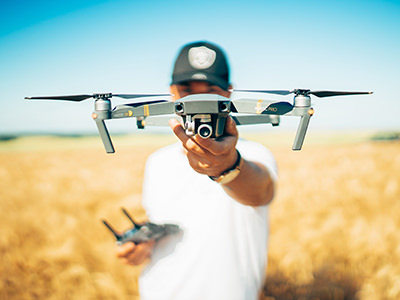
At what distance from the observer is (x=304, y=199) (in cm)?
758

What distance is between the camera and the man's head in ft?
8.09

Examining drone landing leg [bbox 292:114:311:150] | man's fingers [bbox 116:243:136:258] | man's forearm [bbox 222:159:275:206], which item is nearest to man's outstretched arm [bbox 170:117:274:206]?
man's forearm [bbox 222:159:275:206]

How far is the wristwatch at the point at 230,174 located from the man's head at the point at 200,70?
2.49 ft

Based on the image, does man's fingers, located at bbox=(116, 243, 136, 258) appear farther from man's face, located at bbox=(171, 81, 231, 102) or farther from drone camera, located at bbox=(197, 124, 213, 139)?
drone camera, located at bbox=(197, 124, 213, 139)

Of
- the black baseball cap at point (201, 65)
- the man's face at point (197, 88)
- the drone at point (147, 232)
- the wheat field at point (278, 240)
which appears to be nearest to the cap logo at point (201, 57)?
the black baseball cap at point (201, 65)

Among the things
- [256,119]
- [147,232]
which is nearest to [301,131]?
[256,119]

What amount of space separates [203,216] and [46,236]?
17.4 feet

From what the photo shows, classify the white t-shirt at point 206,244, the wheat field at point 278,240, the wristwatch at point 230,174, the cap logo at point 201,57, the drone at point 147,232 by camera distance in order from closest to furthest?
the wristwatch at point 230,174 → the cap logo at point 201,57 → the white t-shirt at point 206,244 → the drone at point 147,232 → the wheat field at point 278,240

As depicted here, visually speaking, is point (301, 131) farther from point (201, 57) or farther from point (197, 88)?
point (201, 57)

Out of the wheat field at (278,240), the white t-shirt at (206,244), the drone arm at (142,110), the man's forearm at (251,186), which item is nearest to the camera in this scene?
the drone arm at (142,110)

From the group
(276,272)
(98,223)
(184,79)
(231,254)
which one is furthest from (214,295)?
(98,223)

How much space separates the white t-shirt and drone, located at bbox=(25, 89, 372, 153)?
1202 mm

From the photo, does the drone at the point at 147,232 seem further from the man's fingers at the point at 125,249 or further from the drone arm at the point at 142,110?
the drone arm at the point at 142,110

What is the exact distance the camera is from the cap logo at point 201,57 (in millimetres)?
2475
